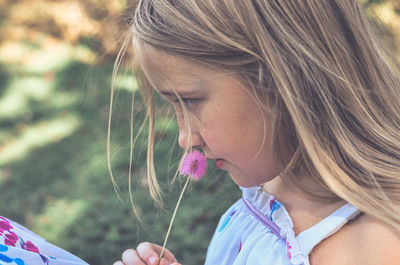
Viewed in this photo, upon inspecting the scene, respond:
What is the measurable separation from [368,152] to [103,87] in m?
2.67

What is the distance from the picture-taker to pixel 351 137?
1.21m

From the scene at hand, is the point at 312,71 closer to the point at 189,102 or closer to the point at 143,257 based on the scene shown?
the point at 189,102

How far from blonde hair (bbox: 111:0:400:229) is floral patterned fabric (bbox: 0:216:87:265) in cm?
51

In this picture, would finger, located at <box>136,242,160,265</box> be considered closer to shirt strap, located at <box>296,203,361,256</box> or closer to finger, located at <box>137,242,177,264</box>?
finger, located at <box>137,242,177,264</box>

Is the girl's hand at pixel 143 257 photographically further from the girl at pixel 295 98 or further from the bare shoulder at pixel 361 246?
the bare shoulder at pixel 361 246

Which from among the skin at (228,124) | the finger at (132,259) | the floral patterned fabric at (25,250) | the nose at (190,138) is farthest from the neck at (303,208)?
the floral patterned fabric at (25,250)

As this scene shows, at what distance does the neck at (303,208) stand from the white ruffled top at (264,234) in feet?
0.05

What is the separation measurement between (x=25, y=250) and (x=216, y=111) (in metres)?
0.49

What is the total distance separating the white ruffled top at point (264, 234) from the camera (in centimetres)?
120

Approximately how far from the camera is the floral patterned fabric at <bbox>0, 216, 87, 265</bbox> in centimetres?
106

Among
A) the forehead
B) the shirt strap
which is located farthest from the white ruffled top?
the forehead

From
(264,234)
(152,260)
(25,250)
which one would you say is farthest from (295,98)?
(25,250)

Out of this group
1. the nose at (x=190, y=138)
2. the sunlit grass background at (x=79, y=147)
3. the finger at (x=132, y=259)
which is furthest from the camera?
the sunlit grass background at (x=79, y=147)

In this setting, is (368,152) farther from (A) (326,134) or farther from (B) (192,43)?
(B) (192,43)
